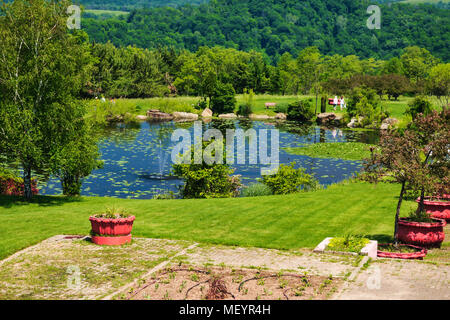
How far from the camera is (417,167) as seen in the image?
49.4 ft

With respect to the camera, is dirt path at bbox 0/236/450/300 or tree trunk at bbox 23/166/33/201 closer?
dirt path at bbox 0/236/450/300

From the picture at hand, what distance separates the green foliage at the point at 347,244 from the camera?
1444 cm

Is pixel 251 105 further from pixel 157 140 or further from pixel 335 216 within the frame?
pixel 335 216

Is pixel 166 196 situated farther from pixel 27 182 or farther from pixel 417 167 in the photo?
pixel 417 167

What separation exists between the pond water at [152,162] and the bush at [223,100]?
21390 mm

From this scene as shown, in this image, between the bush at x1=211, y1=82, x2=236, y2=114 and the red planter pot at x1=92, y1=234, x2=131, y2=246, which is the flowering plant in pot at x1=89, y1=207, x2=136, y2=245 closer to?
the red planter pot at x1=92, y1=234, x2=131, y2=246

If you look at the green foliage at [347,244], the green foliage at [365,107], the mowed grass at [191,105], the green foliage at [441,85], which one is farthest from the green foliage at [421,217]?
the mowed grass at [191,105]

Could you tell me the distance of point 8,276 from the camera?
41.5 feet

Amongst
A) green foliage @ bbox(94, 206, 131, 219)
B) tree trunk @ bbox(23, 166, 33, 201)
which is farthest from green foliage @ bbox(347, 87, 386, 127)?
green foliage @ bbox(94, 206, 131, 219)

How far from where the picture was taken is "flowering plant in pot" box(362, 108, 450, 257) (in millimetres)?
15094

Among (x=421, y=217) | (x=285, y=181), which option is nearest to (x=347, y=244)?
(x=421, y=217)

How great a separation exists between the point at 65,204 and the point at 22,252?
32.7ft

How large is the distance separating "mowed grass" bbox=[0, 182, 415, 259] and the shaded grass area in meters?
22.0

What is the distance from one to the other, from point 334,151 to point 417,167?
35.2 metres
